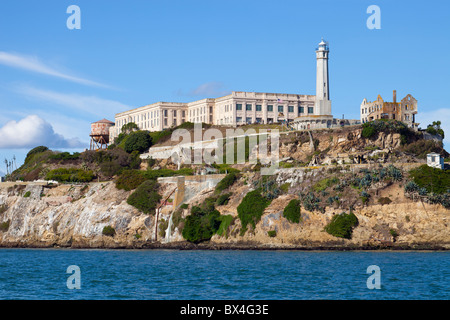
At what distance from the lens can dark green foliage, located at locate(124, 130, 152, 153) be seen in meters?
130

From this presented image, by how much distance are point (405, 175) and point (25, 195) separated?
194 ft

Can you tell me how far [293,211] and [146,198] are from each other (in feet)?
76.2

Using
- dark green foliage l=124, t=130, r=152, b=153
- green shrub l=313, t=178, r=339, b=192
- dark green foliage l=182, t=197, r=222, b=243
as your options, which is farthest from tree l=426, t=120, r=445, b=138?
dark green foliage l=124, t=130, r=152, b=153

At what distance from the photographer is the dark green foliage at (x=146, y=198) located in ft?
312

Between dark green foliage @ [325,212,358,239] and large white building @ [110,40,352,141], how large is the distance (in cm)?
3347

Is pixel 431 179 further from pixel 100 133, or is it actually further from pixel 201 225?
pixel 100 133

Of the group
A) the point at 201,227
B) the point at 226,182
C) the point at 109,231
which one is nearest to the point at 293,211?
the point at 201,227

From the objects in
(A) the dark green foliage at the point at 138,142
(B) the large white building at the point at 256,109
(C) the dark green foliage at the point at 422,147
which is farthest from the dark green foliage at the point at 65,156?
(C) the dark green foliage at the point at 422,147

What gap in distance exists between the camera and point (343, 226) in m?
78.4

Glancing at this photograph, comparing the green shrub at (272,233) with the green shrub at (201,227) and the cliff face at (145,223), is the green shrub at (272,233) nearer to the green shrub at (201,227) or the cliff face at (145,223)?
the cliff face at (145,223)

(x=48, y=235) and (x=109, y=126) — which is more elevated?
(x=109, y=126)

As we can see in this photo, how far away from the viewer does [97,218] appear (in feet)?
320
